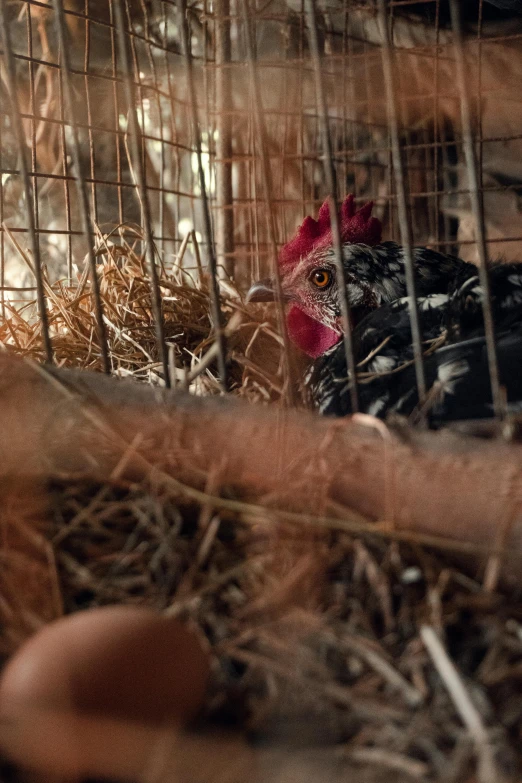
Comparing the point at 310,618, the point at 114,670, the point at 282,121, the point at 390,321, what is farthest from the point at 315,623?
the point at 282,121

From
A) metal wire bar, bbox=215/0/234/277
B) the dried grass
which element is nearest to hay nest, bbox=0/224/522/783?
the dried grass

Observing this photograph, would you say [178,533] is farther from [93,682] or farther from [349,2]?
[349,2]

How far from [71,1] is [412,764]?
4499 millimetres

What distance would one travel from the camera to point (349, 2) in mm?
3332

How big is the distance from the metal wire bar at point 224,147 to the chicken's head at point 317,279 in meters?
0.73

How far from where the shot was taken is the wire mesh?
9.87ft

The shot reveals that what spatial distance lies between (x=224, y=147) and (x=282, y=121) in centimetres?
69

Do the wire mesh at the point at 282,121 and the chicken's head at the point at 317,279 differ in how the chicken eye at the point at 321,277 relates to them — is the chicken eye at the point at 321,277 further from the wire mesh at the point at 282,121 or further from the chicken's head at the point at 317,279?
the wire mesh at the point at 282,121

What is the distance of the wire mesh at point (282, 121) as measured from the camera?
3010mm

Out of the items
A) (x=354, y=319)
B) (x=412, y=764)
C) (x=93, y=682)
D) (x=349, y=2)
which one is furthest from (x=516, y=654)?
(x=349, y=2)

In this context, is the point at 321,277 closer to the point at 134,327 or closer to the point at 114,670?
the point at 134,327

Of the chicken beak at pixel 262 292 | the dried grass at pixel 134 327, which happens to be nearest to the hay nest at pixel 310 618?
the dried grass at pixel 134 327

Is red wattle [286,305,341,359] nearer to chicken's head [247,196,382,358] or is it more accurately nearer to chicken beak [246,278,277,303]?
chicken's head [247,196,382,358]

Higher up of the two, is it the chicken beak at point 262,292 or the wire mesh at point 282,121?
the wire mesh at point 282,121
